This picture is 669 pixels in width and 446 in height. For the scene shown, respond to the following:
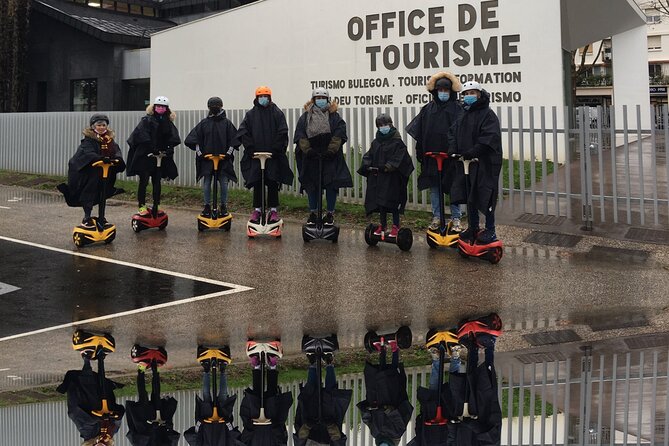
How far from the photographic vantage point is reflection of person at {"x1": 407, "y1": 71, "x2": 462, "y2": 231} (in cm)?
1225

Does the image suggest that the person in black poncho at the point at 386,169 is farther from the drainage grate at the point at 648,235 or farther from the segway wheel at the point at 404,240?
the drainage grate at the point at 648,235

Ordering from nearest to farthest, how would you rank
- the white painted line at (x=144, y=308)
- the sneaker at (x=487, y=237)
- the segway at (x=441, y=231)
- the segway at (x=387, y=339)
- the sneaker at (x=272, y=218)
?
the segway at (x=387, y=339), the white painted line at (x=144, y=308), the sneaker at (x=487, y=237), the segway at (x=441, y=231), the sneaker at (x=272, y=218)

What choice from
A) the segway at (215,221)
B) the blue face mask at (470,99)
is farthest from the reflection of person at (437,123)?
the segway at (215,221)

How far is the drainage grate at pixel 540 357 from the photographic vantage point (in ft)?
24.1

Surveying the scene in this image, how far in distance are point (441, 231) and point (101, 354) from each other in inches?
227

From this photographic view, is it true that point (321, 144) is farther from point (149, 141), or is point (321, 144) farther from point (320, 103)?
point (149, 141)

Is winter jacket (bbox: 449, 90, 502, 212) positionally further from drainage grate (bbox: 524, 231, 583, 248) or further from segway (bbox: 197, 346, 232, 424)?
segway (bbox: 197, 346, 232, 424)

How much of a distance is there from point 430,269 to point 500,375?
4.68 meters

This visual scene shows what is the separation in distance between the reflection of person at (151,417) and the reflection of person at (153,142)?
7023 millimetres

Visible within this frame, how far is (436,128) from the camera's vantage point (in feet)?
40.1

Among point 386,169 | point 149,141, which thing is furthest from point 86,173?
point 386,169

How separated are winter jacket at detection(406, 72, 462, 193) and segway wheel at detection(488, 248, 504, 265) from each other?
1079 mm

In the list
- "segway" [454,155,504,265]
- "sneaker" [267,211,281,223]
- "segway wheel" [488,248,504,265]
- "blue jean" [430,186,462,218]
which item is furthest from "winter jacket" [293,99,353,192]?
"segway wheel" [488,248,504,265]

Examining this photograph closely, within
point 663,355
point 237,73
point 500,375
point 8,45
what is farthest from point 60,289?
point 8,45
